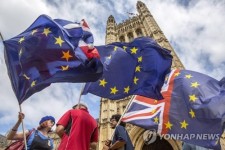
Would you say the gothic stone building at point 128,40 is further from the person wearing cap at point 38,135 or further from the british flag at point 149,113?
the person wearing cap at point 38,135

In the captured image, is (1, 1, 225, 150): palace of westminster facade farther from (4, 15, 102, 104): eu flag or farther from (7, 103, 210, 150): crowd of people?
(4, 15, 102, 104): eu flag

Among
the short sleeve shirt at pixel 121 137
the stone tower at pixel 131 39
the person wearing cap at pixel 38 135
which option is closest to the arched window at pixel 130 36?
the stone tower at pixel 131 39

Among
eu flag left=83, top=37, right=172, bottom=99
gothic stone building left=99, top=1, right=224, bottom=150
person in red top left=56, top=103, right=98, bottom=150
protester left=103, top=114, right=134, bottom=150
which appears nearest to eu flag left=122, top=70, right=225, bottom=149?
eu flag left=83, top=37, right=172, bottom=99

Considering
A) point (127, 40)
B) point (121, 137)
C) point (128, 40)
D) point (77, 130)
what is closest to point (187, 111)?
point (121, 137)

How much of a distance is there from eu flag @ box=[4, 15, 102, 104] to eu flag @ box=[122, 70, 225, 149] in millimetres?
2195

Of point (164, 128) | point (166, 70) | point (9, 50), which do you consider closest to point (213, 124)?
point (164, 128)

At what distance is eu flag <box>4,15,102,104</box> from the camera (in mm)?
3705

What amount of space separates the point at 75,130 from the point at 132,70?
295 centimetres

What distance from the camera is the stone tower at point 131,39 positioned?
15.2 meters

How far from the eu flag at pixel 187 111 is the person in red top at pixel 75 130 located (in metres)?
2.22

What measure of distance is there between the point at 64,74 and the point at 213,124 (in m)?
3.58

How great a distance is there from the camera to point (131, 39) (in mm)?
30156

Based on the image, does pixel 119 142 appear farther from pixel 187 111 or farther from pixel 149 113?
pixel 187 111

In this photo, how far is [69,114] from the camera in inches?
127
